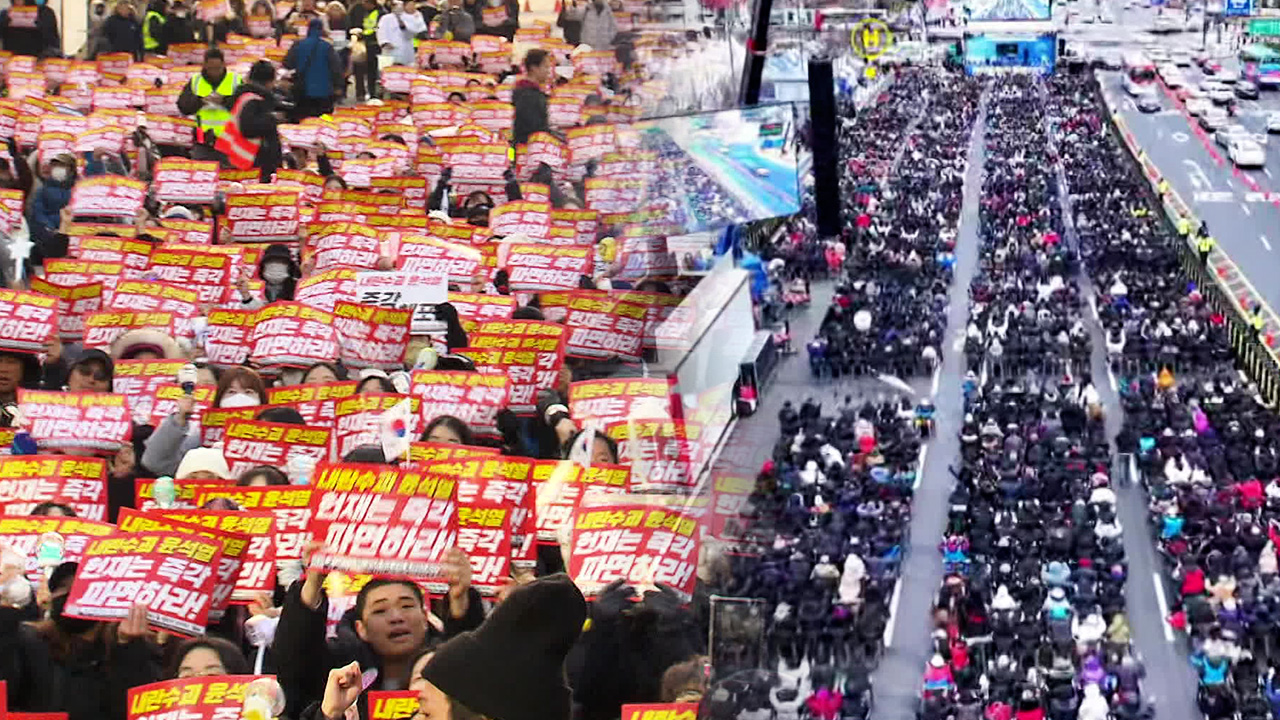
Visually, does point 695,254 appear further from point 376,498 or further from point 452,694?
point 452,694

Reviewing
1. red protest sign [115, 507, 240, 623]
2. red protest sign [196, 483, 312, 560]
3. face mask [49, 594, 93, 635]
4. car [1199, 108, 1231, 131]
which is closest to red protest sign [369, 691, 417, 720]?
red protest sign [115, 507, 240, 623]

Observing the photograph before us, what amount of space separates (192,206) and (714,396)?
5015mm

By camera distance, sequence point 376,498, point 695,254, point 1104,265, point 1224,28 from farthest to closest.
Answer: point 1224,28, point 1104,265, point 695,254, point 376,498

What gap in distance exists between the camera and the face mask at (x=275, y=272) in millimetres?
16781

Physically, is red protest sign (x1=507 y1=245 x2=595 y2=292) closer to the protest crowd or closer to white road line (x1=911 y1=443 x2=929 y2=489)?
the protest crowd

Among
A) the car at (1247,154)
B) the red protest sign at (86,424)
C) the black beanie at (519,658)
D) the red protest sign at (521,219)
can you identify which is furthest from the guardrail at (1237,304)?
the black beanie at (519,658)

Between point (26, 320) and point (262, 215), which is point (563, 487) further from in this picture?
point (262, 215)

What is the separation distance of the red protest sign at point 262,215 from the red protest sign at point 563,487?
7.74m

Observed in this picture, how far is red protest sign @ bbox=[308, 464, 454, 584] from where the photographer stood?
9.77m

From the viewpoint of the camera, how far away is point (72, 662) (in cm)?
925

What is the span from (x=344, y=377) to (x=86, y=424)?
77.2 inches

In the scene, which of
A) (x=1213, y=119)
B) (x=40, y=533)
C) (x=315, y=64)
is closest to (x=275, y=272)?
(x=40, y=533)

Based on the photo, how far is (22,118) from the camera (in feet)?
73.0

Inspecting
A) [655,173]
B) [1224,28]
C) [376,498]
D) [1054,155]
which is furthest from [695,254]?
[1224,28]
